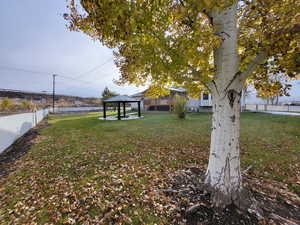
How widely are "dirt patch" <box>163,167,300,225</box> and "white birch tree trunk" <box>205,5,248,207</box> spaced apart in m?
0.18

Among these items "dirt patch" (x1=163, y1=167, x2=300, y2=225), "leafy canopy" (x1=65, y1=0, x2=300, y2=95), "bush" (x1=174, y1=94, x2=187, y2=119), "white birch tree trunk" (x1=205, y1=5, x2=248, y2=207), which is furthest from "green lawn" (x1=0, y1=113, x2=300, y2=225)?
"bush" (x1=174, y1=94, x2=187, y2=119)

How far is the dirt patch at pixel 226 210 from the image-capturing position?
6.33 feet

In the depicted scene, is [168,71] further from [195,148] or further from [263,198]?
[195,148]

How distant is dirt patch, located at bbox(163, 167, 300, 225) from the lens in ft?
6.33

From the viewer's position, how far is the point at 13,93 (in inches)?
1218

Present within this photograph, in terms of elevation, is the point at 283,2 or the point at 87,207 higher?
the point at 283,2

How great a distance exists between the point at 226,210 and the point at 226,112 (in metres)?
1.60

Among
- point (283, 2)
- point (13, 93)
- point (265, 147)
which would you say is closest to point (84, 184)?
point (283, 2)

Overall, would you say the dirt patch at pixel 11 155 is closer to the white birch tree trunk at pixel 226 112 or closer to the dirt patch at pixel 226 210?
the dirt patch at pixel 226 210

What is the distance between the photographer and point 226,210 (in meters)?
2.09

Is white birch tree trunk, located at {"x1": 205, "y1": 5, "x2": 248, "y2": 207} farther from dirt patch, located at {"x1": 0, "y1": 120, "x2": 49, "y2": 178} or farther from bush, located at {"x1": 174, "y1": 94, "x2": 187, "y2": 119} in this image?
bush, located at {"x1": 174, "y1": 94, "x2": 187, "y2": 119}

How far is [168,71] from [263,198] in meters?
2.96


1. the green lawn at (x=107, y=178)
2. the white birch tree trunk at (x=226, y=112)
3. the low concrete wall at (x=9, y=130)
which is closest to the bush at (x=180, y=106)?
the green lawn at (x=107, y=178)

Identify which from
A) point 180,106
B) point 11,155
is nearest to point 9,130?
point 11,155
